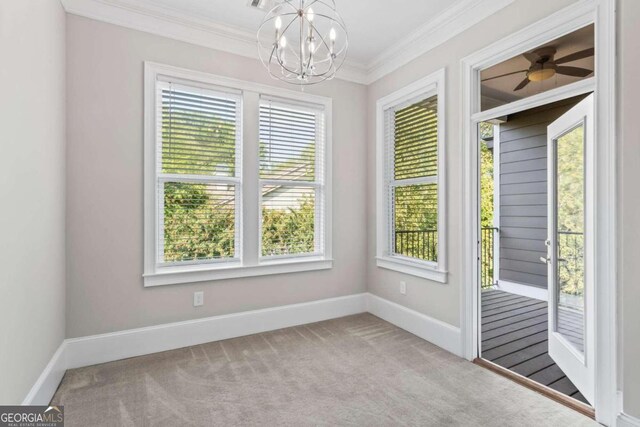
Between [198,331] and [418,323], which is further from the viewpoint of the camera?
[418,323]

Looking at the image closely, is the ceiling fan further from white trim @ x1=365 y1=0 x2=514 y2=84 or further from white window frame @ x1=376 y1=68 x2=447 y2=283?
white window frame @ x1=376 y1=68 x2=447 y2=283

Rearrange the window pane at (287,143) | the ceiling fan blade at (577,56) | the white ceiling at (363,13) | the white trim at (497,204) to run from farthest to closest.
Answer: the white trim at (497,204) < the window pane at (287,143) < the white ceiling at (363,13) < the ceiling fan blade at (577,56)

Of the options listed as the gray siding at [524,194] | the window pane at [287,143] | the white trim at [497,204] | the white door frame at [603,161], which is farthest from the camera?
the white trim at [497,204]

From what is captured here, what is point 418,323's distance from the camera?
3.29 metres

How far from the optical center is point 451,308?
9.74 ft

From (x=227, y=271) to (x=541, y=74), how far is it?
3135 mm

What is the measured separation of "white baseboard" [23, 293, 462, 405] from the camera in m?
2.51

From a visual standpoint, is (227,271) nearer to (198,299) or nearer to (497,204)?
(198,299)

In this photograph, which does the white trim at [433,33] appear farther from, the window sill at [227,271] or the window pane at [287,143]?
the window sill at [227,271]

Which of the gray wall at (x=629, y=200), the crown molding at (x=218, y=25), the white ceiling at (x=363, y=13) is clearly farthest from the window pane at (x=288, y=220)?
the gray wall at (x=629, y=200)

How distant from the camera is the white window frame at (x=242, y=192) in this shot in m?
2.88

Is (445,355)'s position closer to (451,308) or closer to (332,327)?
(451,308)

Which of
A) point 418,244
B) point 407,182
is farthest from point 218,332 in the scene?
point 407,182

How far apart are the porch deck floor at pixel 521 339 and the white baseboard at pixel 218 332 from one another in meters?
0.47
